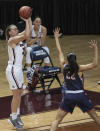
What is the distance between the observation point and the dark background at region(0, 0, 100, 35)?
1934cm

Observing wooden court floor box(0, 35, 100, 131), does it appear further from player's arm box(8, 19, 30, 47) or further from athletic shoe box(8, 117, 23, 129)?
player's arm box(8, 19, 30, 47)

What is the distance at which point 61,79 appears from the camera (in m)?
11.0

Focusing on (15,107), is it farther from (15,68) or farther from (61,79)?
(61,79)

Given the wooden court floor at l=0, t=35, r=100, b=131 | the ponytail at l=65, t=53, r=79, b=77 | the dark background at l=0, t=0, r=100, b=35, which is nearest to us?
the ponytail at l=65, t=53, r=79, b=77

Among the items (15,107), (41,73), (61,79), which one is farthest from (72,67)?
(61,79)

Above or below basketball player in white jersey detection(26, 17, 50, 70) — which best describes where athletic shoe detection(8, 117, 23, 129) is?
below

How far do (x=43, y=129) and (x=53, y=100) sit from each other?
2.13 metres

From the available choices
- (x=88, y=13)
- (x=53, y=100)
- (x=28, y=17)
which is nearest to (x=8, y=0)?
(x=88, y=13)

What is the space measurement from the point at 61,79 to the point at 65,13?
29.7ft

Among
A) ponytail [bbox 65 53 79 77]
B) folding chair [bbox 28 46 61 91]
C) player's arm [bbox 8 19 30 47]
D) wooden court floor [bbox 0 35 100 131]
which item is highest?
player's arm [bbox 8 19 30 47]

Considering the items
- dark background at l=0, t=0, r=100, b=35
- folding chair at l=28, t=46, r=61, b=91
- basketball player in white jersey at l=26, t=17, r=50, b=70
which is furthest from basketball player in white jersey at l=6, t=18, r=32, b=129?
dark background at l=0, t=0, r=100, b=35

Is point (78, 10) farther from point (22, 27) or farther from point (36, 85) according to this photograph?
point (36, 85)

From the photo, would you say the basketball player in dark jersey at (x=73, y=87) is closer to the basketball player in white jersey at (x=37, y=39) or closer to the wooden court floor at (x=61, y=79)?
the wooden court floor at (x=61, y=79)

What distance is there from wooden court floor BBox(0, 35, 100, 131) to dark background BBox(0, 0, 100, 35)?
2.08ft
